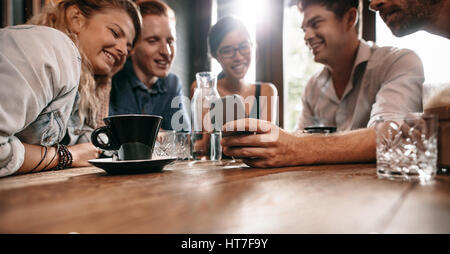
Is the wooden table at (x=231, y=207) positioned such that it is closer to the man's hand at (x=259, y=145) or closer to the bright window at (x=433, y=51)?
the man's hand at (x=259, y=145)

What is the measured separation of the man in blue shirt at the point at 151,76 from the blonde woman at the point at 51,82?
0.77m

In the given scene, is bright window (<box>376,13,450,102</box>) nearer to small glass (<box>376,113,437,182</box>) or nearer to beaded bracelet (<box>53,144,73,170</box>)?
small glass (<box>376,113,437,182</box>)

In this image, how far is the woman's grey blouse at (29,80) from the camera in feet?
2.22

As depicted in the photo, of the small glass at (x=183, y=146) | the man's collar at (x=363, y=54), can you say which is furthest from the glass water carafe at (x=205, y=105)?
the man's collar at (x=363, y=54)

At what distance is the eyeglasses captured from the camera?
103 inches

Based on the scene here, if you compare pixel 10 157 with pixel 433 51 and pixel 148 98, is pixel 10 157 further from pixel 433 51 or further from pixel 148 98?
pixel 433 51

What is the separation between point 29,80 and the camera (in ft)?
2.36

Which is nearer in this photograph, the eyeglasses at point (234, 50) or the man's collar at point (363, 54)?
the man's collar at point (363, 54)

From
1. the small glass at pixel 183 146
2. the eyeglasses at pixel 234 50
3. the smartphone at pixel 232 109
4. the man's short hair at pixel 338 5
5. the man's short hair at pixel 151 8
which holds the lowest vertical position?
the small glass at pixel 183 146

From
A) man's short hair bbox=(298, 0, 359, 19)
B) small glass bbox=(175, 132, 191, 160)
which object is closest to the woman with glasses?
man's short hair bbox=(298, 0, 359, 19)

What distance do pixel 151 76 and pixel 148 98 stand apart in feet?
0.71

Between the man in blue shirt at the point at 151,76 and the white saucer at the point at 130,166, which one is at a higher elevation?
the man in blue shirt at the point at 151,76

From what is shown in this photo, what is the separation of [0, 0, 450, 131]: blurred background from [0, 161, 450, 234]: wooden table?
2766 mm

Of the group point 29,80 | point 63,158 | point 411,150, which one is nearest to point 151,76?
point 63,158
